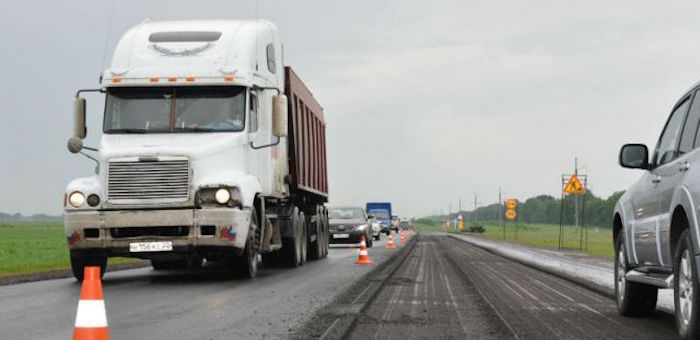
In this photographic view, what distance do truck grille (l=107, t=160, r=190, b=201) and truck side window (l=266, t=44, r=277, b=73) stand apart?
335 centimetres

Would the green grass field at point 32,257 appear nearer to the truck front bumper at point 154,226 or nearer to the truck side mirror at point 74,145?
the truck front bumper at point 154,226

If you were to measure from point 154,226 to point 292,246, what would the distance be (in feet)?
18.5

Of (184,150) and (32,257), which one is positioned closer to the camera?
(184,150)

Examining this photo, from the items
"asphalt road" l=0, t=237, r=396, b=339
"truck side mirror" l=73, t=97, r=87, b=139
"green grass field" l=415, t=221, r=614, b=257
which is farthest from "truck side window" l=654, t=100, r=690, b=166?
"green grass field" l=415, t=221, r=614, b=257

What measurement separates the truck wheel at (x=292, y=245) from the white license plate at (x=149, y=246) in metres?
5.11

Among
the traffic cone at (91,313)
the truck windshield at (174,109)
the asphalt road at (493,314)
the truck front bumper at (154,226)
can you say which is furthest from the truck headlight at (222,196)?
the traffic cone at (91,313)

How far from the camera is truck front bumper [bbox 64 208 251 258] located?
1388 centimetres

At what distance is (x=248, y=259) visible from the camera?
1535 centimetres

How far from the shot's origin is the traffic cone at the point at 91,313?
4.71 meters

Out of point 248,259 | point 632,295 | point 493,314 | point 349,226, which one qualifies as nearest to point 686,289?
point 632,295

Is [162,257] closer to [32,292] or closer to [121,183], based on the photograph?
[121,183]

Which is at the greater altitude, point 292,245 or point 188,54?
point 188,54

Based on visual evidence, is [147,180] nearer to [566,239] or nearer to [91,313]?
[91,313]

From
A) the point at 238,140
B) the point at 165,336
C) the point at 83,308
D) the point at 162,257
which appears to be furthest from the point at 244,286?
the point at 83,308
